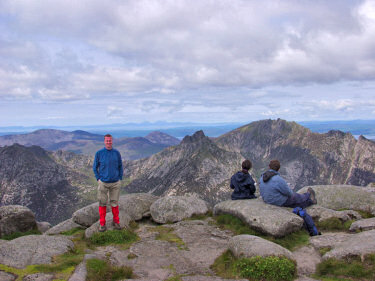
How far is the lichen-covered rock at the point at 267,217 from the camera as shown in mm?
19625

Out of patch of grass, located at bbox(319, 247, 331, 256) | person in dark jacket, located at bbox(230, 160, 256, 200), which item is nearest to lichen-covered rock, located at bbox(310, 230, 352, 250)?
patch of grass, located at bbox(319, 247, 331, 256)

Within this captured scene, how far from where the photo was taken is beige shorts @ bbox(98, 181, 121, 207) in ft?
70.1

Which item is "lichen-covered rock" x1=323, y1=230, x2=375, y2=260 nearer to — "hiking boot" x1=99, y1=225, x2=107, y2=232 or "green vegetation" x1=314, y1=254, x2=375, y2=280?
"green vegetation" x1=314, y1=254, x2=375, y2=280

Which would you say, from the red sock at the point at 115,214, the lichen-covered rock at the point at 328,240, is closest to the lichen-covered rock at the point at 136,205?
the red sock at the point at 115,214

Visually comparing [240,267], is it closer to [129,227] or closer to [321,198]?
[129,227]

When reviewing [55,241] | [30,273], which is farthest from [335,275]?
[55,241]

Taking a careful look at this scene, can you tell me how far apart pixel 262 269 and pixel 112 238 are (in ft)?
36.9

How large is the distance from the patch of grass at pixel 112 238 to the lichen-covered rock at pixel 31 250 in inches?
71.7

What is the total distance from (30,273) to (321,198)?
25.7 meters

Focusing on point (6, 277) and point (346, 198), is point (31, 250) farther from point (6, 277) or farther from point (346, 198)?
point (346, 198)

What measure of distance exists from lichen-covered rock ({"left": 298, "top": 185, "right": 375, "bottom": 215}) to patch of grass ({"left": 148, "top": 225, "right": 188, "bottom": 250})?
15.3m

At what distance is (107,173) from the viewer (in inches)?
826

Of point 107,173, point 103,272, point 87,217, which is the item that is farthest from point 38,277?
point 87,217

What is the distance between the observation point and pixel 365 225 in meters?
20.0
